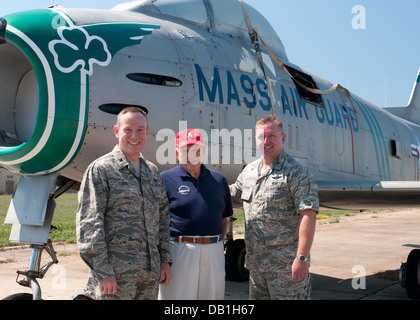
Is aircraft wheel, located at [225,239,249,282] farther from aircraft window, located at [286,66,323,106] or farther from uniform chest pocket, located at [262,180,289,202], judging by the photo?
uniform chest pocket, located at [262,180,289,202]

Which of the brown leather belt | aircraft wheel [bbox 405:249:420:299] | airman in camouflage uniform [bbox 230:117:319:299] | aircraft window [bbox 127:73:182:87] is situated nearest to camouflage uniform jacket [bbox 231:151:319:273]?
airman in camouflage uniform [bbox 230:117:319:299]

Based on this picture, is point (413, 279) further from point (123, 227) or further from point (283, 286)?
point (123, 227)

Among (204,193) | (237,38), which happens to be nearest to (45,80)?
(204,193)

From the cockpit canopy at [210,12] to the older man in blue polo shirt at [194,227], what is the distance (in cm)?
284

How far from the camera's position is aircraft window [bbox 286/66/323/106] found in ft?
22.8

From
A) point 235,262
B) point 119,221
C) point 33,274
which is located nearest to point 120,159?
point 119,221

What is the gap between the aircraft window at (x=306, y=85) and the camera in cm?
695

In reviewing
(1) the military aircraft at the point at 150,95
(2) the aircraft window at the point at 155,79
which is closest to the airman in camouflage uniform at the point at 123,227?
(1) the military aircraft at the point at 150,95

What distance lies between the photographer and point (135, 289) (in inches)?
123

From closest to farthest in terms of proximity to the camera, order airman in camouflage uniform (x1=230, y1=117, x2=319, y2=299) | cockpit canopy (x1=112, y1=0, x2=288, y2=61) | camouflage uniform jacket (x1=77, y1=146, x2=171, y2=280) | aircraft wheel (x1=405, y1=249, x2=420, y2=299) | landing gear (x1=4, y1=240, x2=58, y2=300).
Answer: camouflage uniform jacket (x1=77, y1=146, x2=171, y2=280), airman in camouflage uniform (x1=230, y1=117, x2=319, y2=299), landing gear (x1=4, y1=240, x2=58, y2=300), cockpit canopy (x1=112, y1=0, x2=288, y2=61), aircraft wheel (x1=405, y1=249, x2=420, y2=299)

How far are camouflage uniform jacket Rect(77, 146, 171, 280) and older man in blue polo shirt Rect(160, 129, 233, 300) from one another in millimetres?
190

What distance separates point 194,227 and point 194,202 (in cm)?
18

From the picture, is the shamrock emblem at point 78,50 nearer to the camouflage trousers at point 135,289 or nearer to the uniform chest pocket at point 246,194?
the uniform chest pocket at point 246,194
